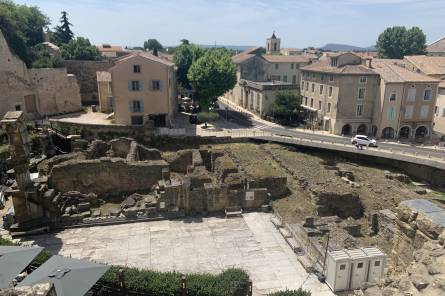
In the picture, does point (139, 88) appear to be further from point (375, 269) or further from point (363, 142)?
point (375, 269)

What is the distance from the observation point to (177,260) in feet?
67.2

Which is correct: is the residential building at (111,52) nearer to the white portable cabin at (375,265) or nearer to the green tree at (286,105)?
the green tree at (286,105)

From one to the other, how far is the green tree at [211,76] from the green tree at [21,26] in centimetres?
2391

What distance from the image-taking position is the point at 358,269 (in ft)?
56.9

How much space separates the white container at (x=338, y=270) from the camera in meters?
17.1

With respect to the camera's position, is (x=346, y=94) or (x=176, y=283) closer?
(x=176, y=283)

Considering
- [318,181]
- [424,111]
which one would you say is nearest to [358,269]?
[318,181]

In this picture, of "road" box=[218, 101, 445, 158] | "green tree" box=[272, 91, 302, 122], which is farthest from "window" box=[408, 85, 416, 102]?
"green tree" box=[272, 91, 302, 122]

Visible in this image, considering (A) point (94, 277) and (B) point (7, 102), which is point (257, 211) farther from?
(B) point (7, 102)

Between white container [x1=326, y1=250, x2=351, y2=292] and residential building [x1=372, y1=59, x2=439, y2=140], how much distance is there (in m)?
37.8

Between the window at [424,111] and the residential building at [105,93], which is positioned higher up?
the residential building at [105,93]

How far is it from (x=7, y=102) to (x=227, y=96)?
4762 cm

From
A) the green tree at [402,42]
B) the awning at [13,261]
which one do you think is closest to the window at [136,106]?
the awning at [13,261]

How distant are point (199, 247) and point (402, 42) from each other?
90.7 metres
